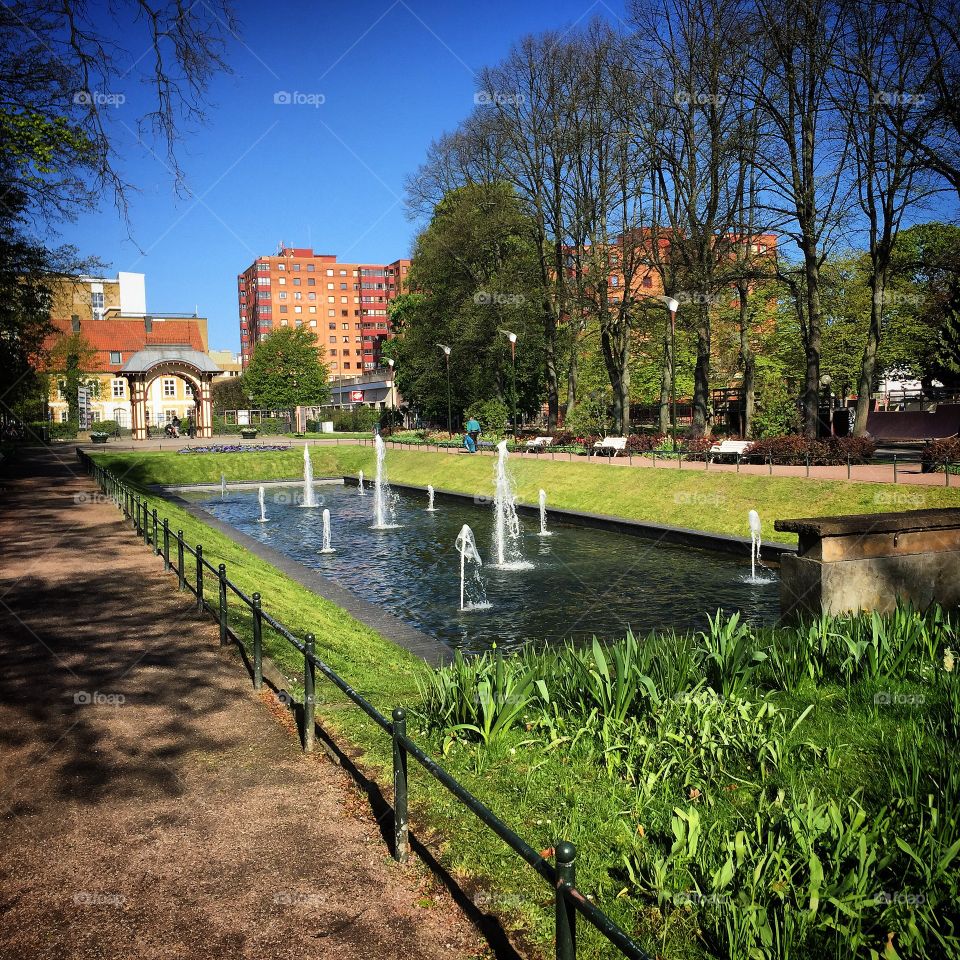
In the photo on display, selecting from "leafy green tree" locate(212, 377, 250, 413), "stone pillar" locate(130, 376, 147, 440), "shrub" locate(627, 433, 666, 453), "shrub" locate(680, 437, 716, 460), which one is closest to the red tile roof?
"leafy green tree" locate(212, 377, 250, 413)

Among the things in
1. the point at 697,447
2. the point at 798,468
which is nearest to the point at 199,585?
the point at 798,468

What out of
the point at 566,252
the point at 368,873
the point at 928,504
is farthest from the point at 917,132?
the point at 368,873

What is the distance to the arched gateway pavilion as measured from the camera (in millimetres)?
57125

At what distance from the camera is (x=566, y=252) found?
4181 cm

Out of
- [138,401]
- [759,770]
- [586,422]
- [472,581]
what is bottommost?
[472,581]

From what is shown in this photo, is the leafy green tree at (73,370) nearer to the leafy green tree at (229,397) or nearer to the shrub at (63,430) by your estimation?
the shrub at (63,430)

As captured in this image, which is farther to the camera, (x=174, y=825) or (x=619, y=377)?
(x=619, y=377)

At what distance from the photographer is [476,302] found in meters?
43.3

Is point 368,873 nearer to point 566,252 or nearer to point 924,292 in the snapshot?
point 566,252

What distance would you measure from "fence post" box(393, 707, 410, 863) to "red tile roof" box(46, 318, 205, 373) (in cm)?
8034

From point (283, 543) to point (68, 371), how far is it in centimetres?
5096

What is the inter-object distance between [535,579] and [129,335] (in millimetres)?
78598

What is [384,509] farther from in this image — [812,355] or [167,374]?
[167,374]

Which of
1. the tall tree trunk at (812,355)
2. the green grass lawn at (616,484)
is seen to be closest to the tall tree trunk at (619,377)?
the green grass lawn at (616,484)
